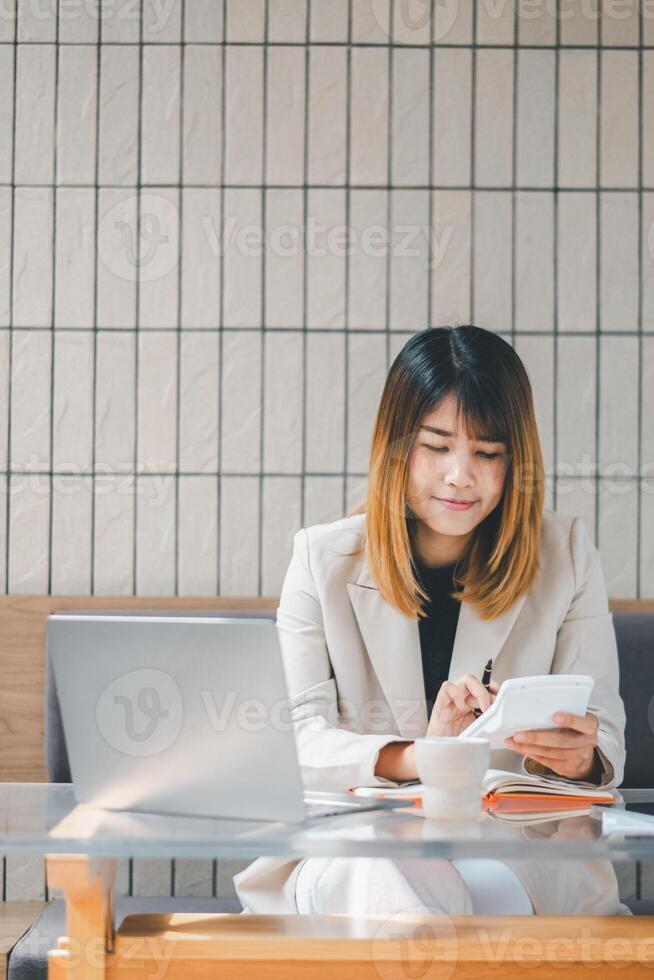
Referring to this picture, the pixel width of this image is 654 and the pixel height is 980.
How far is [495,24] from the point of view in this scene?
250 cm

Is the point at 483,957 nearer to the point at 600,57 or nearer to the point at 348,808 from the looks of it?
→ the point at 348,808

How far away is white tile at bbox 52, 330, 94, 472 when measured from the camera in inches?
98.3

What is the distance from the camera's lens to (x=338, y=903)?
1.27 m

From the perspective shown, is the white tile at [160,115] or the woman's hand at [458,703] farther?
the white tile at [160,115]

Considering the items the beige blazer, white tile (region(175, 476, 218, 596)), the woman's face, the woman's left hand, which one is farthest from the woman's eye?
white tile (region(175, 476, 218, 596))

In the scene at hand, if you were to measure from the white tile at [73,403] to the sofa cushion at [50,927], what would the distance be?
1.01m

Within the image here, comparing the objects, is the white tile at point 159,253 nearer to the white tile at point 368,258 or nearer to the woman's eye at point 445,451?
the white tile at point 368,258

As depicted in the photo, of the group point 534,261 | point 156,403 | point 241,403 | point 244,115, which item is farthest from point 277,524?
point 244,115

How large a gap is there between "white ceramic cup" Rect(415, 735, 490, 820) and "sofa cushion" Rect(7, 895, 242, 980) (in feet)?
2.63

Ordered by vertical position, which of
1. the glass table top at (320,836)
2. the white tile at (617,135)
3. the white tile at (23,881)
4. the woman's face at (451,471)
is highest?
the white tile at (617,135)

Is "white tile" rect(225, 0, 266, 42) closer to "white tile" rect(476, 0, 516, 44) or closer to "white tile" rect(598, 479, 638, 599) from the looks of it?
"white tile" rect(476, 0, 516, 44)

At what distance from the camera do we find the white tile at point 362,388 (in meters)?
2.50

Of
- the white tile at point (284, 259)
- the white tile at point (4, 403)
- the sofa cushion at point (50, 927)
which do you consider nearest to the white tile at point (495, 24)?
the white tile at point (284, 259)

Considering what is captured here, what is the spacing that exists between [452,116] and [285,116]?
406 millimetres
